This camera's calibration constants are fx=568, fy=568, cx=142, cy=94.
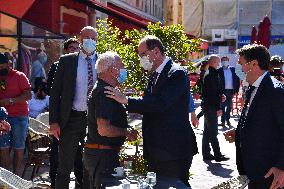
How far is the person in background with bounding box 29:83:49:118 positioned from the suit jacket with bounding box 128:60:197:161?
17.7 feet

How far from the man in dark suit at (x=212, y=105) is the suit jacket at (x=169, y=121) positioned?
16.3 feet

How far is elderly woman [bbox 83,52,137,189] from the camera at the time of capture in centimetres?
498

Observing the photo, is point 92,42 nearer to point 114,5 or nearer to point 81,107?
point 81,107

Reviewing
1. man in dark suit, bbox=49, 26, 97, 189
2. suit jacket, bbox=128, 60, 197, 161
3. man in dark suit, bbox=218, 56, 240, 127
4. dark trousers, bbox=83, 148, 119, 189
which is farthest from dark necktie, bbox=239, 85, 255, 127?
man in dark suit, bbox=218, 56, 240, 127

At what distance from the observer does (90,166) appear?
17.0ft

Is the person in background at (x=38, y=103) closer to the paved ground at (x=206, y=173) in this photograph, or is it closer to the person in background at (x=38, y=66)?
the paved ground at (x=206, y=173)

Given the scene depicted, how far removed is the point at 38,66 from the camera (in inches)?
533

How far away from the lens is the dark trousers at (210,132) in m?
10.3

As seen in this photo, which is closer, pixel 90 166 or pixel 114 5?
pixel 90 166

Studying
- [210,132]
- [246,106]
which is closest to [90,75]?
[246,106]

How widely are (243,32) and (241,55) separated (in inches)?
1311

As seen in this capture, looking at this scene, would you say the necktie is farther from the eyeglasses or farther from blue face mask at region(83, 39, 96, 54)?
the eyeglasses

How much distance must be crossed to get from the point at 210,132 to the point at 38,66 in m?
5.10

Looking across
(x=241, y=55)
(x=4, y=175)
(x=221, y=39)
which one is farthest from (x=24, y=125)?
(x=221, y=39)
